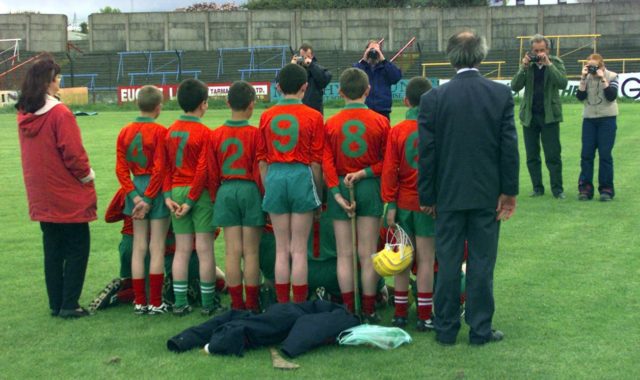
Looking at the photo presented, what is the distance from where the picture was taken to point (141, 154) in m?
7.45

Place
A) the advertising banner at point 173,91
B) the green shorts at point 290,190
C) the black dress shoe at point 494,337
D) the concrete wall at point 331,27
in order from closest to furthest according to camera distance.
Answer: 1. the black dress shoe at point 494,337
2. the green shorts at point 290,190
3. the advertising banner at point 173,91
4. the concrete wall at point 331,27

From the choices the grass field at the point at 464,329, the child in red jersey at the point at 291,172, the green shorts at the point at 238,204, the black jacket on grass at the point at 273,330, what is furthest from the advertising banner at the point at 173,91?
the black jacket on grass at the point at 273,330

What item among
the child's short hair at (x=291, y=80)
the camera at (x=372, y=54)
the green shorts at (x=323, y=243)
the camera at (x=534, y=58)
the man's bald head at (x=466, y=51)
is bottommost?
the green shorts at (x=323, y=243)

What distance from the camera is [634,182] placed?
14.4 m

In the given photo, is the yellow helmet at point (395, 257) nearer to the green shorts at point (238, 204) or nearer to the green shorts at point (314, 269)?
the green shorts at point (314, 269)

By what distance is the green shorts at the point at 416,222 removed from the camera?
6.67m

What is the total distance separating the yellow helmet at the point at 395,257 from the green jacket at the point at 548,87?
21.6 feet

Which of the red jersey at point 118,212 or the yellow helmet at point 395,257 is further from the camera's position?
the red jersey at point 118,212

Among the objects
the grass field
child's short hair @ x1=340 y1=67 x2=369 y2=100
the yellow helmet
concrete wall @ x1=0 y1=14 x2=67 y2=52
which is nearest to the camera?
the grass field

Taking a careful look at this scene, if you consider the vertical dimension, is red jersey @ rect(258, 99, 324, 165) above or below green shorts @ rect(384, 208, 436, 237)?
above

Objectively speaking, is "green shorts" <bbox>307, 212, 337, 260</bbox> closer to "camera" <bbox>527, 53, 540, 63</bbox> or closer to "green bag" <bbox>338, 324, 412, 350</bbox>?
"green bag" <bbox>338, 324, 412, 350</bbox>

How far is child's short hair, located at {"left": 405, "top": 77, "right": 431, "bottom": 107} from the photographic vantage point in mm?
6824

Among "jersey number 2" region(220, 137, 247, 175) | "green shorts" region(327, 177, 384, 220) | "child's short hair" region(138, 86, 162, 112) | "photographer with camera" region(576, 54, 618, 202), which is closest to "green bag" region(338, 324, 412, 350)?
"green shorts" region(327, 177, 384, 220)

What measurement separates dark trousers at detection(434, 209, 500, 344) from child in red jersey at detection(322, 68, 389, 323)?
0.72 meters
